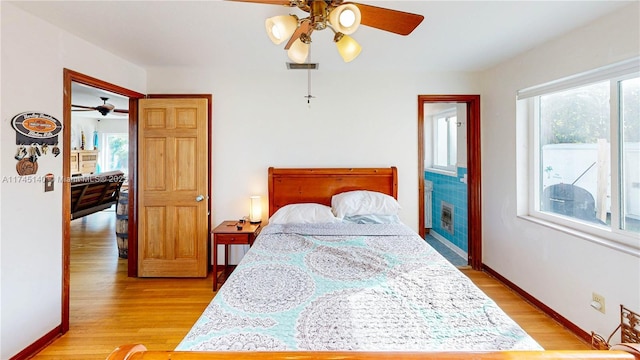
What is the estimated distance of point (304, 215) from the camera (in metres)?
2.99

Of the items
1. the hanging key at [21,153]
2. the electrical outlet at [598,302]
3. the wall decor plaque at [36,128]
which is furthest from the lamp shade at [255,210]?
the electrical outlet at [598,302]

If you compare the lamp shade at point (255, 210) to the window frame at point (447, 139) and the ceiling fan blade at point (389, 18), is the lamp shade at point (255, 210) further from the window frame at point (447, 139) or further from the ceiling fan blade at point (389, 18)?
the window frame at point (447, 139)

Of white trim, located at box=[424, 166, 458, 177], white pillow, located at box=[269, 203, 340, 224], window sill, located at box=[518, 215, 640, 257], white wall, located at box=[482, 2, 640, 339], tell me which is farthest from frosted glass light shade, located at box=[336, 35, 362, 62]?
white trim, located at box=[424, 166, 458, 177]

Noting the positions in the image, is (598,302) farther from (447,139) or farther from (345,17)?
(447,139)

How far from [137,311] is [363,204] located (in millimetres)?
2285

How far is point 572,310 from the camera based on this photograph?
230 centimetres

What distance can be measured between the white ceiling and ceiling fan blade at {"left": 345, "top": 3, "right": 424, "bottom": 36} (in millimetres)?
473

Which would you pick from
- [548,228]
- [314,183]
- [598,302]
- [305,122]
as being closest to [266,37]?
[305,122]

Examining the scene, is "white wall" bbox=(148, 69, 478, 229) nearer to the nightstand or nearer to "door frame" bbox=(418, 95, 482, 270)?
"door frame" bbox=(418, 95, 482, 270)

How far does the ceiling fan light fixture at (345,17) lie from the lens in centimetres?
125

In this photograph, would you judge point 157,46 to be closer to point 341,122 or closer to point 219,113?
point 219,113

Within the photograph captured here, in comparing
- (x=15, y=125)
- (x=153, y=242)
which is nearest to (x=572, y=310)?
(x=153, y=242)

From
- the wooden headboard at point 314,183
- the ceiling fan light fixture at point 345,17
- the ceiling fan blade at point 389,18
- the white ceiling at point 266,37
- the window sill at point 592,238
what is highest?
the white ceiling at point 266,37

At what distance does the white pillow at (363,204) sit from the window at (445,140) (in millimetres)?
1644
